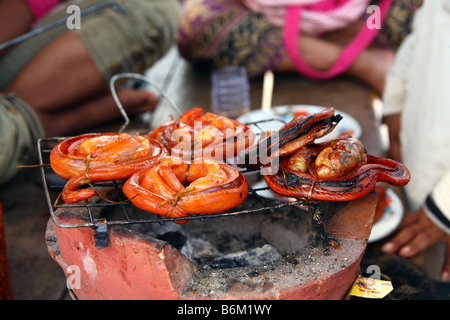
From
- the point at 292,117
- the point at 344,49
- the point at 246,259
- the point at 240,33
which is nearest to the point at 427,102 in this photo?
the point at 292,117

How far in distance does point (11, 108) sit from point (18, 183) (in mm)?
780

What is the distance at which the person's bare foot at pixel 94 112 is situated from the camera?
160 inches

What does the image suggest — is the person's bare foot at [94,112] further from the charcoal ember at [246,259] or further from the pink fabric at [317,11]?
the charcoal ember at [246,259]

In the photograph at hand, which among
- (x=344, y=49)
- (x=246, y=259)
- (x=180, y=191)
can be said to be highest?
(x=180, y=191)

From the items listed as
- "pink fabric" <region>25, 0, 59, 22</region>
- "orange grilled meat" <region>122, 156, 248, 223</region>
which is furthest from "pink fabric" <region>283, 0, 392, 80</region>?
"orange grilled meat" <region>122, 156, 248, 223</region>

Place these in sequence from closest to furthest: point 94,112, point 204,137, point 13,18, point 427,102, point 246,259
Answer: point 204,137, point 246,259, point 427,102, point 13,18, point 94,112

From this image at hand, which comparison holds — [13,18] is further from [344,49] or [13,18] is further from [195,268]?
[344,49]

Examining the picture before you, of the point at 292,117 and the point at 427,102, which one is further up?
the point at 427,102

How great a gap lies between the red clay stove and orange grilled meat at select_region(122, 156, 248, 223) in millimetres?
135

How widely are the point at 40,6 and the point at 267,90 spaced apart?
8.83ft

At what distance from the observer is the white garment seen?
9.20 ft

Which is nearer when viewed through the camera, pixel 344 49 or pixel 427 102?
pixel 427 102

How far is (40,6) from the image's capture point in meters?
4.06

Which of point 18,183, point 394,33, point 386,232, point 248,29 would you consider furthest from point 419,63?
point 18,183
